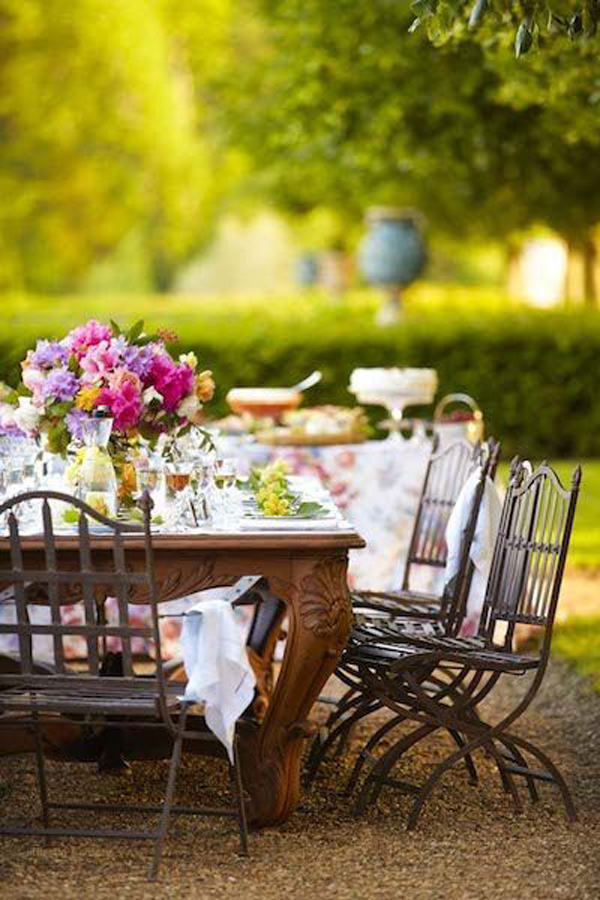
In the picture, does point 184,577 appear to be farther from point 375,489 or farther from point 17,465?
point 375,489

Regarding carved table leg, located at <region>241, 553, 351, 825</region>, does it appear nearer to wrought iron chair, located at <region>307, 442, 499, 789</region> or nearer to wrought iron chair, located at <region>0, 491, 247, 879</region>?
wrought iron chair, located at <region>0, 491, 247, 879</region>

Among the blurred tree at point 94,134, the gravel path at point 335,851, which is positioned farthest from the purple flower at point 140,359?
the blurred tree at point 94,134

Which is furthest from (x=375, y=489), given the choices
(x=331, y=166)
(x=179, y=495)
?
(x=331, y=166)

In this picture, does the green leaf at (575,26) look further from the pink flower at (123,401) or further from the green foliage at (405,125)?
the green foliage at (405,125)

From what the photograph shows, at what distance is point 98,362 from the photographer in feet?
18.7

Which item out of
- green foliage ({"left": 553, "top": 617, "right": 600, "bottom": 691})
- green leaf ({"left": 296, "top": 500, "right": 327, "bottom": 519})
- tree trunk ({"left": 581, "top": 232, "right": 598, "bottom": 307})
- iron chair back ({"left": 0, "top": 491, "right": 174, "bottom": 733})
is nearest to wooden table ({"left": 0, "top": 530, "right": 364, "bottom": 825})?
iron chair back ({"left": 0, "top": 491, "right": 174, "bottom": 733})

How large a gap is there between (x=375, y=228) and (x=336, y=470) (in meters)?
11.2

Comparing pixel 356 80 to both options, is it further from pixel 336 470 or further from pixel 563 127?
pixel 336 470

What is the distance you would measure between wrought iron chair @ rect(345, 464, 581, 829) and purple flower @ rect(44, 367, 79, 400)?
123 centimetres

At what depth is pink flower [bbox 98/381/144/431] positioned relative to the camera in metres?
5.71

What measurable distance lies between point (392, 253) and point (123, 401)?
45.1ft

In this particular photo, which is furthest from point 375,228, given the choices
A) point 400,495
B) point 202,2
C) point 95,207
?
point 202,2

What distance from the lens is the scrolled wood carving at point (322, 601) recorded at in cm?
517

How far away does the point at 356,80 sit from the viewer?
16.4 meters
